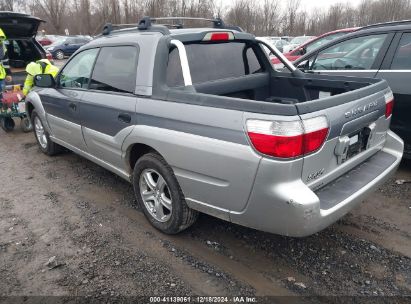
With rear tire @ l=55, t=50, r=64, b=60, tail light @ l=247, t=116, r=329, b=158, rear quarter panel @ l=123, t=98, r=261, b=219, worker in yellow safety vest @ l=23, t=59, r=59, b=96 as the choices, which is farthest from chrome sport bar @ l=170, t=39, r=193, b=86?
rear tire @ l=55, t=50, r=64, b=60

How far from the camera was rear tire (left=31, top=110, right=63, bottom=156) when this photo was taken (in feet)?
17.9

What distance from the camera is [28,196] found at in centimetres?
429

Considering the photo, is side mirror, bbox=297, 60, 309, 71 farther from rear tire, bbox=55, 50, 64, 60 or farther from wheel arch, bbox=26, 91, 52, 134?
rear tire, bbox=55, 50, 64, 60

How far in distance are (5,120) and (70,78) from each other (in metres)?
3.57

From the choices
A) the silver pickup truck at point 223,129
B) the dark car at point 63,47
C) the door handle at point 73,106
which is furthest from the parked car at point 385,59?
the dark car at point 63,47

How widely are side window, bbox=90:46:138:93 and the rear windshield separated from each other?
42 centimetres

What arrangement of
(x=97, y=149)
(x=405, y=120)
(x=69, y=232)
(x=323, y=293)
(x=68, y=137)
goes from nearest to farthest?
(x=323, y=293) → (x=69, y=232) → (x=97, y=149) → (x=405, y=120) → (x=68, y=137)

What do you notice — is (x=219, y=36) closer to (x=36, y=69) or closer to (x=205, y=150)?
(x=205, y=150)

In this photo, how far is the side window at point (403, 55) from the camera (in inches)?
168

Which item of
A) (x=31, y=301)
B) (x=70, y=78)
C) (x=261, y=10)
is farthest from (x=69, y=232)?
(x=261, y=10)

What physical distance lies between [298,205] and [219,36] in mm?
1990

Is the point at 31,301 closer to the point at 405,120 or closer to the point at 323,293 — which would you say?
the point at 323,293

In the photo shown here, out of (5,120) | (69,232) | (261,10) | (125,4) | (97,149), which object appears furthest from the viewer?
(261,10)

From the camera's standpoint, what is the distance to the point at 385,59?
4.44 meters
